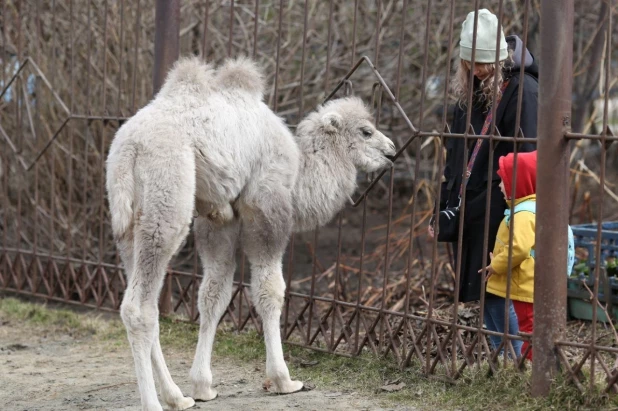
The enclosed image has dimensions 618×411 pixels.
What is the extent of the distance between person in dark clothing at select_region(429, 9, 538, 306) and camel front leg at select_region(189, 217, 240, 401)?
4.54 feet

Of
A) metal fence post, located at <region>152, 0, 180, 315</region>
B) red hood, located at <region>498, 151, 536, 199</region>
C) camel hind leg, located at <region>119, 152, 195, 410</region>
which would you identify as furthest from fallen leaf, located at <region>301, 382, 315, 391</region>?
metal fence post, located at <region>152, 0, 180, 315</region>

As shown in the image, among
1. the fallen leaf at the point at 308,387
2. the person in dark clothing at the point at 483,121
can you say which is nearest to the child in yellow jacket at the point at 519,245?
the person in dark clothing at the point at 483,121

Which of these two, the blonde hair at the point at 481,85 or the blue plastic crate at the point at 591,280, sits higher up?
the blonde hair at the point at 481,85

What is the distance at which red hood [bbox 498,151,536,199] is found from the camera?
5078mm

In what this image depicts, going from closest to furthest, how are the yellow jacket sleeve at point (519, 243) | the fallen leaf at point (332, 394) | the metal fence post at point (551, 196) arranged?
the metal fence post at point (551, 196), the yellow jacket sleeve at point (519, 243), the fallen leaf at point (332, 394)

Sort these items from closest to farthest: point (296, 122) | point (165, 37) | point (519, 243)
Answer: point (519, 243)
point (165, 37)
point (296, 122)

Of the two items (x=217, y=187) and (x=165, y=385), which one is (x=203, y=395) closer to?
(x=165, y=385)

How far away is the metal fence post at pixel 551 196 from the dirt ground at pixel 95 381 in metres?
0.90

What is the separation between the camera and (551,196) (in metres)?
4.78

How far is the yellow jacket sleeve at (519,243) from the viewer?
507 centimetres

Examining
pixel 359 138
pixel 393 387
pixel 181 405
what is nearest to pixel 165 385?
pixel 181 405

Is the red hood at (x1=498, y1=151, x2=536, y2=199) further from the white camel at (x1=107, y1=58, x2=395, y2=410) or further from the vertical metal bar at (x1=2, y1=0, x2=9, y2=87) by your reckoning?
the vertical metal bar at (x1=2, y1=0, x2=9, y2=87)

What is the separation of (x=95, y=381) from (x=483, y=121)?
298 cm

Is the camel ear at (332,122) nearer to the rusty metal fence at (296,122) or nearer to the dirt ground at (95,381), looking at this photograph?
the rusty metal fence at (296,122)
